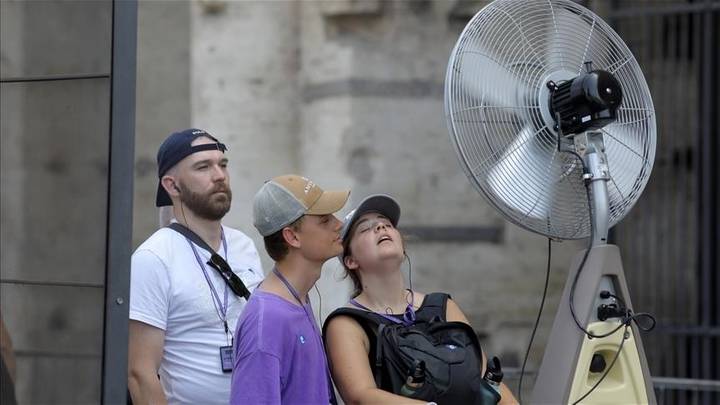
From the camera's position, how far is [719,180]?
780 centimetres

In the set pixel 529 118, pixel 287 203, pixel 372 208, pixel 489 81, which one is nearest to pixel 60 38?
pixel 287 203

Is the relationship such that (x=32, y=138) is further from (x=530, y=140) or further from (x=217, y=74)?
(x=217, y=74)

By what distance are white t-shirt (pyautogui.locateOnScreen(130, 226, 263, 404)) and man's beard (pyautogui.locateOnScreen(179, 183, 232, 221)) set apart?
0.64 feet

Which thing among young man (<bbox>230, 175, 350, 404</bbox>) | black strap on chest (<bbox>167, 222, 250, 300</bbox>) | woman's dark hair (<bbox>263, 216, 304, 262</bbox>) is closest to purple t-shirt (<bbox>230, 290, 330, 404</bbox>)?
young man (<bbox>230, 175, 350, 404</bbox>)

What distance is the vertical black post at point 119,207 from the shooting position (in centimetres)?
374

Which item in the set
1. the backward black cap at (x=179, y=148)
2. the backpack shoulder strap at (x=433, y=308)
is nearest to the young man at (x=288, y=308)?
the backpack shoulder strap at (x=433, y=308)

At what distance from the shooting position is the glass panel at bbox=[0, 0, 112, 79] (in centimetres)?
375

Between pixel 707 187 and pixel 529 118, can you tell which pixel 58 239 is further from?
pixel 707 187

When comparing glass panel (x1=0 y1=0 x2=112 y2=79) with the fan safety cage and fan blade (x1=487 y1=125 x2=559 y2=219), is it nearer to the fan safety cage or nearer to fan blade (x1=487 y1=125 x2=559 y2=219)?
the fan safety cage

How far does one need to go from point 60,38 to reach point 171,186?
42.7 inches

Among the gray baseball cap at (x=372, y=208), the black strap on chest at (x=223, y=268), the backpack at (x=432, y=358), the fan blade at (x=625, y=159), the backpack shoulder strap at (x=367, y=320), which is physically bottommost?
the backpack at (x=432, y=358)

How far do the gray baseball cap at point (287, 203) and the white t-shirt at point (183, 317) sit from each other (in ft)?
1.56

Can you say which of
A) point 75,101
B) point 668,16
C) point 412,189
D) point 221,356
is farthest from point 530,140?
point 668,16

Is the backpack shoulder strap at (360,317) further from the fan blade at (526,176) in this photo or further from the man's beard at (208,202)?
the man's beard at (208,202)
